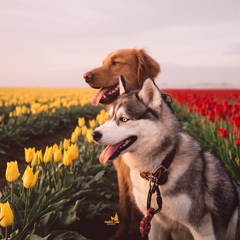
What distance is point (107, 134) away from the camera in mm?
2834

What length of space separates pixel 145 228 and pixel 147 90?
1129 mm

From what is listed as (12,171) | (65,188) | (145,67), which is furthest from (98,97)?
(12,171)

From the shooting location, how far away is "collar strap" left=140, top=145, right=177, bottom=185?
9.80ft

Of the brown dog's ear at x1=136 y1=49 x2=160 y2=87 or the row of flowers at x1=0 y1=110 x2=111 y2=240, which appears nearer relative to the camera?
the row of flowers at x1=0 y1=110 x2=111 y2=240

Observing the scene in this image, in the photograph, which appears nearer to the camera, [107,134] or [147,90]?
[107,134]

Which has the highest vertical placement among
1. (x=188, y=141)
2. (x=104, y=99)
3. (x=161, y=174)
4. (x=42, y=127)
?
(x=104, y=99)

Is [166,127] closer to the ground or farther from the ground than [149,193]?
farther from the ground

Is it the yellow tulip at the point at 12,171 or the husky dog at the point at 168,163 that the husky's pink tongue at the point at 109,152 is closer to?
the husky dog at the point at 168,163

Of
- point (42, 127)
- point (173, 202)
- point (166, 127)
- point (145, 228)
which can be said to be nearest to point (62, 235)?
point (145, 228)

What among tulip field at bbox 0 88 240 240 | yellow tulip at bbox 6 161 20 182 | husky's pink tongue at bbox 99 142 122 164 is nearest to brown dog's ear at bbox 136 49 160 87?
tulip field at bbox 0 88 240 240

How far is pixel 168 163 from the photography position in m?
3.05

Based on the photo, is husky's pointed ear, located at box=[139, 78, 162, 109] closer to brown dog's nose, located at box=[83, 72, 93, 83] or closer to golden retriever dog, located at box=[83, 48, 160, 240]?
golden retriever dog, located at box=[83, 48, 160, 240]

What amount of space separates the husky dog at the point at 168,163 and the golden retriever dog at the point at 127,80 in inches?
31.8

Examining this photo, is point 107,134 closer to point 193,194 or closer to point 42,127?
point 193,194
